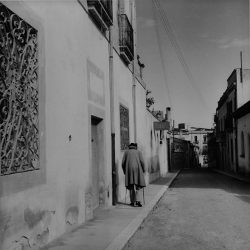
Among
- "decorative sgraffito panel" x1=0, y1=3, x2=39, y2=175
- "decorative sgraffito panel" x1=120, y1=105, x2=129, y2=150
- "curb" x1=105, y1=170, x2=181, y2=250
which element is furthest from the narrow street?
"decorative sgraffito panel" x1=120, y1=105, x2=129, y2=150

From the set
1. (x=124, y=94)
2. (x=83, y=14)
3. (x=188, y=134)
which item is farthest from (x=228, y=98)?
(x=188, y=134)

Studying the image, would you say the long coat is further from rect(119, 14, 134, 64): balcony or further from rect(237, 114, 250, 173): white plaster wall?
rect(237, 114, 250, 173): white plaster wall

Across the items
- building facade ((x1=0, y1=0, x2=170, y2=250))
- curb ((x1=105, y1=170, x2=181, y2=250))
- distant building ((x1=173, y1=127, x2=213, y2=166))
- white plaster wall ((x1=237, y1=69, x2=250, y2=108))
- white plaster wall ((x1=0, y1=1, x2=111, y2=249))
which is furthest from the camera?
distant building ((x1=173, y1=127, x2=213, y2=166))

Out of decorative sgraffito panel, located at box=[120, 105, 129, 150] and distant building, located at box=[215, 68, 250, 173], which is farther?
distant building, located at box=[215, 68, 250, 173]

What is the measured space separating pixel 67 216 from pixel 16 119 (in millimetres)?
2440

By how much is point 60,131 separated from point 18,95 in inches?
64.1

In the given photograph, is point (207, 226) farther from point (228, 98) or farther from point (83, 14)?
point (228, 98)

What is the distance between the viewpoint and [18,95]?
211 inches

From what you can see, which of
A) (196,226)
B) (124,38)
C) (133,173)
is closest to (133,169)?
(133,173)

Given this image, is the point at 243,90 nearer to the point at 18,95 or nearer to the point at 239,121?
the point at 239,121

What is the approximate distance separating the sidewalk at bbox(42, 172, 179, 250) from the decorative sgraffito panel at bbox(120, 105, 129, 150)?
3.00m

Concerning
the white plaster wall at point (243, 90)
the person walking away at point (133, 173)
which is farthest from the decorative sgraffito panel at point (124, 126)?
the white plaster wall at point (243, 90)

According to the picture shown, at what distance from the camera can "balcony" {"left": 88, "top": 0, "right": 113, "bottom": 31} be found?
29.8ft

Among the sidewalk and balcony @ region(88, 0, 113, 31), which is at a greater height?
balcony @ region(88, 0, 113, 31)
